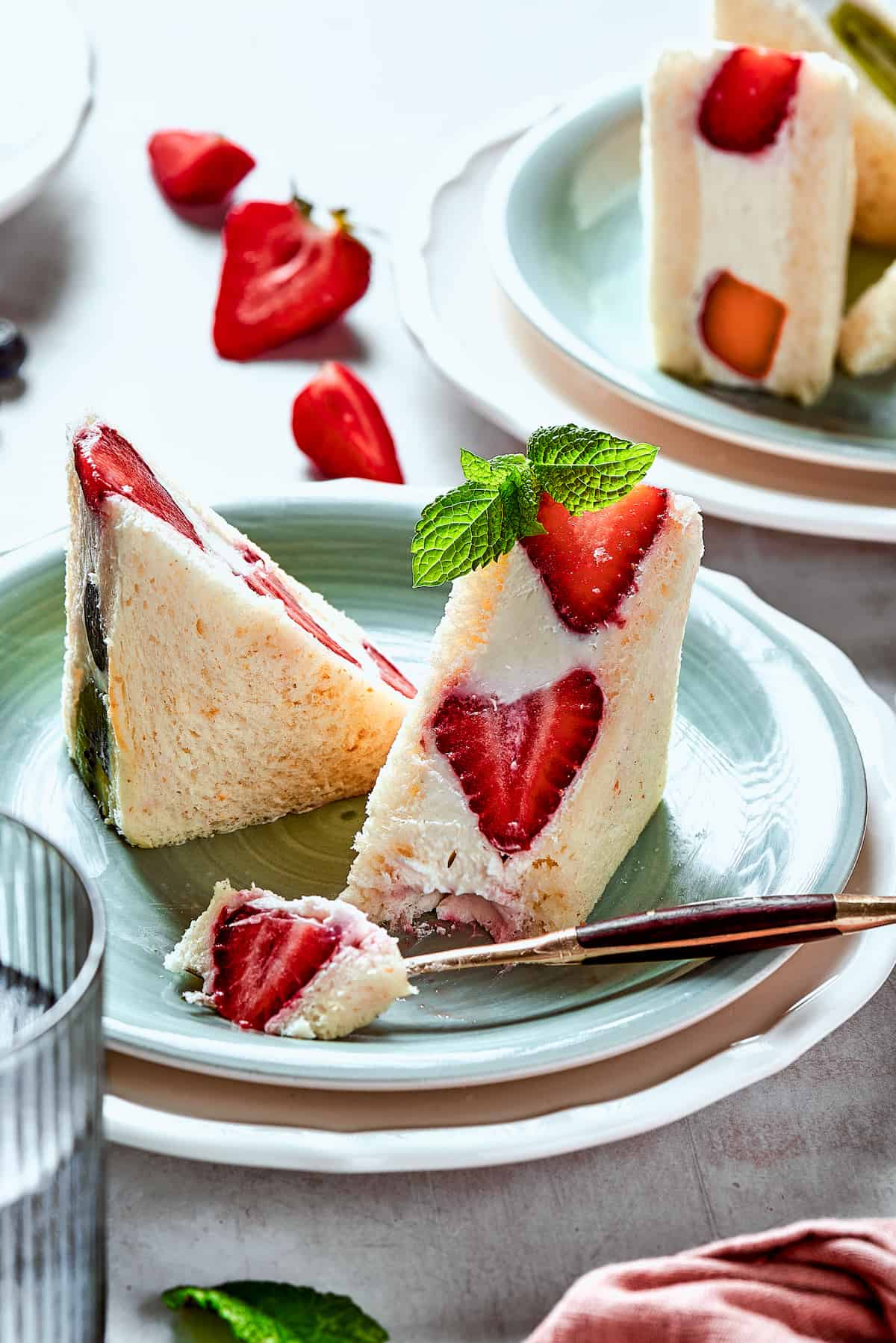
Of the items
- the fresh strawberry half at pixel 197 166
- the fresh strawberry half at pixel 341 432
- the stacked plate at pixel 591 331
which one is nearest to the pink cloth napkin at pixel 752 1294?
the stacked plate at pixel 591 331

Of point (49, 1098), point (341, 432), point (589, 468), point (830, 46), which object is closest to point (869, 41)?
point (830, 46)

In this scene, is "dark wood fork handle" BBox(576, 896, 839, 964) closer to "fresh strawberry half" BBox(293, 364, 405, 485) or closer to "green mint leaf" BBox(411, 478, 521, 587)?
"green mint leaf" BBox(411, 478, 521, 587)

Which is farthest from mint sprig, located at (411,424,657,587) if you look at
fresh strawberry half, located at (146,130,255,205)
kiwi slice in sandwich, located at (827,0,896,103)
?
fresh strawberry half, located at (146,130,255,205)

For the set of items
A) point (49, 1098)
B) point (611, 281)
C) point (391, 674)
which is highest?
point (49, 1098)

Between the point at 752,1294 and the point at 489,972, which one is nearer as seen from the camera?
the point at 752,1294

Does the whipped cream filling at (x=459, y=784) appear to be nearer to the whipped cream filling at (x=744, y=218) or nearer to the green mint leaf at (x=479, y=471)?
the green mint leaf at (x=479, y=471)

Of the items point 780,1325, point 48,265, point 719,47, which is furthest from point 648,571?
point 48,265

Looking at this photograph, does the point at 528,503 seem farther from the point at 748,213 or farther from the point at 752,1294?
the point at 748,213

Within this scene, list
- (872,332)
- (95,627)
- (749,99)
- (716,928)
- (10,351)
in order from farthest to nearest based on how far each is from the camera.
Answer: (10,351)
(872,332)
(749,99)
(95,627)
(716,928)
